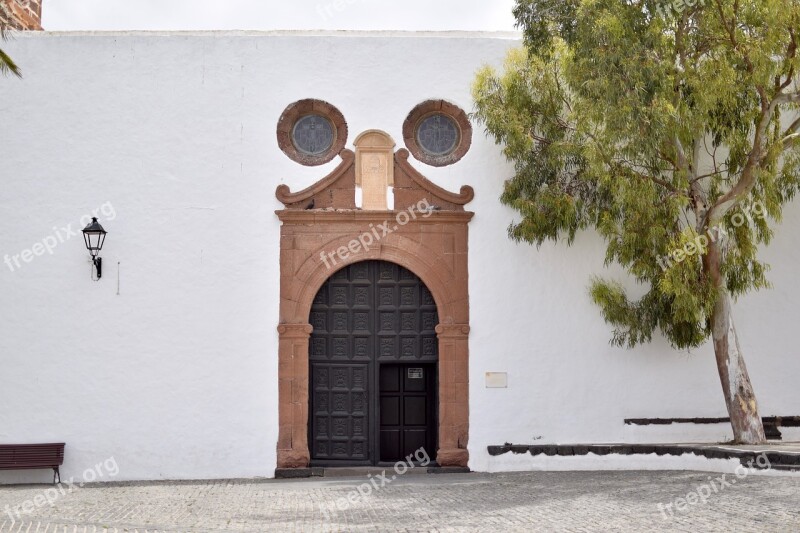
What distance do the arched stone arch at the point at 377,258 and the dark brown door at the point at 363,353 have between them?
0.64ft

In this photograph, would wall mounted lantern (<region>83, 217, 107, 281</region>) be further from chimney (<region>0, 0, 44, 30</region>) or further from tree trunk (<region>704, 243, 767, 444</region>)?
tree trunk (<region>704, 243, 767, 444</region>)

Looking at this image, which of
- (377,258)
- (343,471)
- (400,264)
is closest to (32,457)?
(343,471)

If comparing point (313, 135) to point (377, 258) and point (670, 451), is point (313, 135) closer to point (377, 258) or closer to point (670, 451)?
point (377, 258)

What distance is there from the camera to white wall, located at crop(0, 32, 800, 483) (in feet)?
37.7

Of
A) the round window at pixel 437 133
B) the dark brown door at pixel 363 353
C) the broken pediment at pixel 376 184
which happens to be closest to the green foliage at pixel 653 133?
the round window at pixel 437 133

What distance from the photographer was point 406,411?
12.0 m

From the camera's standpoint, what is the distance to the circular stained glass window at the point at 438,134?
39.9ft

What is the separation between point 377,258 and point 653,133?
363 cm

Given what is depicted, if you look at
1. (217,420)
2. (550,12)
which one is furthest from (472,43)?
(217,420)

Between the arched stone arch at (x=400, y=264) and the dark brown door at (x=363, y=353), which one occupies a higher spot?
the arched stone arch at (x=400, y=264)

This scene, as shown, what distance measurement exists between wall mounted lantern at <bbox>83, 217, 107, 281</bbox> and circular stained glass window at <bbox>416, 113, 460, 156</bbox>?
392 centimetres

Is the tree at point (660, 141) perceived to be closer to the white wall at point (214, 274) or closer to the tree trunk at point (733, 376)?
the tree trunk at point (733, 376)

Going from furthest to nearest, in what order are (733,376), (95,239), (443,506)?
(95,239) < (733,376) < (443,506)

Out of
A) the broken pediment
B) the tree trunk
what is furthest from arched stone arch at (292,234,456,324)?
the tree trunk
